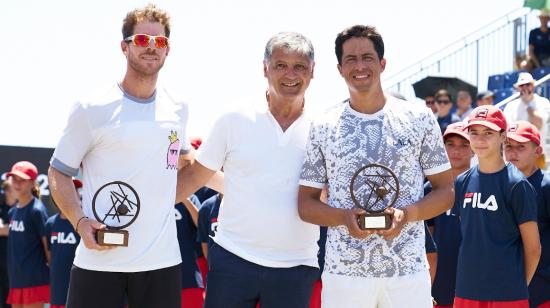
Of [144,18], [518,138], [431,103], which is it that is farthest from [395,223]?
[431,103]

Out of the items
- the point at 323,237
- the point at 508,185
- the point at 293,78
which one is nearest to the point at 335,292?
the point at 293,78

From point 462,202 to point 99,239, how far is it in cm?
267

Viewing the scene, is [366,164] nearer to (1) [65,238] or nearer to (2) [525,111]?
(1) [65,238]

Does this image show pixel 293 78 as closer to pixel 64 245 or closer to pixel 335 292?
pixel 335 292

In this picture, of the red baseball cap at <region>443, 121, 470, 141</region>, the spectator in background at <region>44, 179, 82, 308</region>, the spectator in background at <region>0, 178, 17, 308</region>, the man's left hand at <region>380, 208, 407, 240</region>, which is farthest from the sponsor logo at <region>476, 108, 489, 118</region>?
the spectator in background at <region>0, 178, 17, 308</region>

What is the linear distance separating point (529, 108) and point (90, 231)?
854 centimetres

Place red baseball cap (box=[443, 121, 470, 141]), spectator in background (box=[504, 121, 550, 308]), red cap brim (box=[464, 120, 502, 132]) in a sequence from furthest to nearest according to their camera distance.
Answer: red baseball cap (box=[443, 121, 470, 141]) → spectator in background (box=[504, 121, 550, 308]) → red cap brim (box=[464, 120, 502, 132])

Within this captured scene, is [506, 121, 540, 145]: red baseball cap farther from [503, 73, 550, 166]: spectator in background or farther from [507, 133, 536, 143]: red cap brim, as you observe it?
[503, 73, 550, 166]: spectator in background

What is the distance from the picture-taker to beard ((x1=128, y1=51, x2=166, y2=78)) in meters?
4.38

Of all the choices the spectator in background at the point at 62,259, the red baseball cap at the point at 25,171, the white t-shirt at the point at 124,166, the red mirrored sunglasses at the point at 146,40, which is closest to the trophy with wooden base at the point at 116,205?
the white t-shirt at the point at 124,166

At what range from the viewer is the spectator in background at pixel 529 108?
37.1 ft

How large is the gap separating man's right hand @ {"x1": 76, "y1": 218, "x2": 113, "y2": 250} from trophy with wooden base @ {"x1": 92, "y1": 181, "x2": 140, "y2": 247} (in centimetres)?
5

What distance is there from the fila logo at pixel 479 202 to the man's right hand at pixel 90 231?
2549 mm

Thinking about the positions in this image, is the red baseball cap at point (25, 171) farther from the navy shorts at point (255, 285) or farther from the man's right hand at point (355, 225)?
the man's right hand at point (355, 225)
